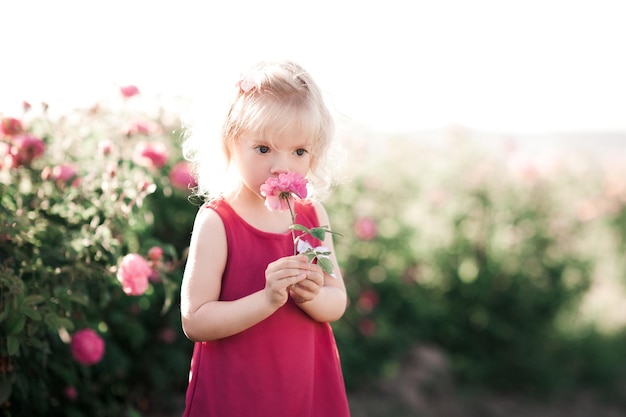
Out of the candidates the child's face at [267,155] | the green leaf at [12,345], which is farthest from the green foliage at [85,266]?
the child's face at [267,155]

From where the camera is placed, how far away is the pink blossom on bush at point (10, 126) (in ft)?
7.64

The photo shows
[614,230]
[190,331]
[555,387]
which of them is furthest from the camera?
[614,230]

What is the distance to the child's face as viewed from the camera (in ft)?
5.23

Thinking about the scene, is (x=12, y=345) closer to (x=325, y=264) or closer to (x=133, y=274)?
(x=133, y=274)

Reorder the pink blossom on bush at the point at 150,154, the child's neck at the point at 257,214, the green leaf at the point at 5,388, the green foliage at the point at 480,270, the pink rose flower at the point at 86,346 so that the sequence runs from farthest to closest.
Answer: the green foliage at the point at 480,270 < the pink blossom on bush at the point at 150,154 < the pink rose flower at the point at 86,346 < the green leaf at the point at 5,388 < the child's neck at the point at 257,214

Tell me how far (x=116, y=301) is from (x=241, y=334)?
117cm

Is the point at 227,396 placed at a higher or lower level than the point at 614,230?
lower

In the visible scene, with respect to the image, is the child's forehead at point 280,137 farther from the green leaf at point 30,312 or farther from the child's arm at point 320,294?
the green leaf at point 30,312

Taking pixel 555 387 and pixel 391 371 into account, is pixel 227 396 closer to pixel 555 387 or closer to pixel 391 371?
pixel 391 371

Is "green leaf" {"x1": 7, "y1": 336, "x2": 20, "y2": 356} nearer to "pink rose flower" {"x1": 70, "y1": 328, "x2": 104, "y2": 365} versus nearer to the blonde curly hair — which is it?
"pink rose flower" {"x1": 70, "y1": 328, "x2": 104, "y2": 365}

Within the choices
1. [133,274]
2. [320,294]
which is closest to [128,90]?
[133,274]

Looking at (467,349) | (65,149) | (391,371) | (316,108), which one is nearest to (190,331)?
(316,108)

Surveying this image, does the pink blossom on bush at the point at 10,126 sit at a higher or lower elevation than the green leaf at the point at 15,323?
higher

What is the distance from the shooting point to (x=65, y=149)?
8.80ft
